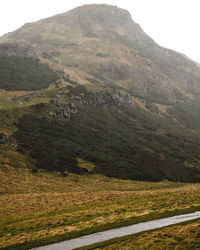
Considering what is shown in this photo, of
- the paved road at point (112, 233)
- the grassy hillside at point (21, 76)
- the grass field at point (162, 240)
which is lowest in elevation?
the paved road at point (112, 233)

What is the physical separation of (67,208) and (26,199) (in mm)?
11415

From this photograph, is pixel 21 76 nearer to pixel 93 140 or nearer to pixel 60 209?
pixel 93 140

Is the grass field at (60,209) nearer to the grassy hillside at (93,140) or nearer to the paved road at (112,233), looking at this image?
the paved road at (112,233)

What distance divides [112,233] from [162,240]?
21.4ft

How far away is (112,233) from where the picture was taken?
24391 millimetres

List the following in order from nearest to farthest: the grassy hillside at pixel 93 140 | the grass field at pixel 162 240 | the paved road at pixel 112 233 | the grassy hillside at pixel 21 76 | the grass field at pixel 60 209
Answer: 1. the grass field at pixel 162 240
2. the paved road at pixel 112 233
3. the grass field at pixel 60 209
4. the grassy hillside at pixel 93 140
5. the grassy hillside at pixel 21 76

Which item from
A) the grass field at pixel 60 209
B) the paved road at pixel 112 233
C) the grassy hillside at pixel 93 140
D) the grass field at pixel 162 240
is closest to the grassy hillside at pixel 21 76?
the grassy hillside at pixel 93 140

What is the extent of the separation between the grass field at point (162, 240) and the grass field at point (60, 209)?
5537mm

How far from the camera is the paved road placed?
2192 cm

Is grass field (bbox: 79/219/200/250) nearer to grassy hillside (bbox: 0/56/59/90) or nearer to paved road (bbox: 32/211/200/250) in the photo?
Answer: paved road (bbox: 32/211/200/250)

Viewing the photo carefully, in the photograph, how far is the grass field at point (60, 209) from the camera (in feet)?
85.8

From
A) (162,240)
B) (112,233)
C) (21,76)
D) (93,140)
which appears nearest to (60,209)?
(112,233)

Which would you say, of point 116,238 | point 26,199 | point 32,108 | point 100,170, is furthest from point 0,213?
point 32,108

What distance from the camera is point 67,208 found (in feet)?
126
